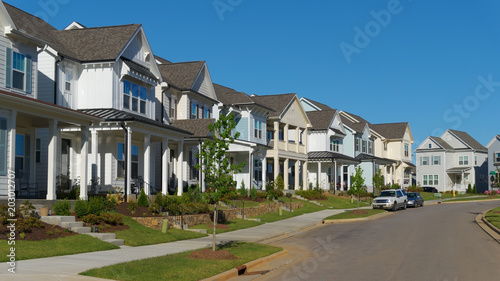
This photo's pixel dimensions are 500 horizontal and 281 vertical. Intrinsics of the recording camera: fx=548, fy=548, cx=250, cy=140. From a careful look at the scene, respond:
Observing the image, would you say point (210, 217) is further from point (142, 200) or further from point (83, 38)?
point (83, 38)

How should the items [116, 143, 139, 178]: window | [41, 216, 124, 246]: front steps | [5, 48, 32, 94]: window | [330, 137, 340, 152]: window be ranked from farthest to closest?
[330, 137, 340, 152]: window, [116, 143, 139, 178]: window, [5, 48, 32, 94]: window, [41, 216, 124, 246]: front steps

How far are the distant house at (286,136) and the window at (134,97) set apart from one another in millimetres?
19109

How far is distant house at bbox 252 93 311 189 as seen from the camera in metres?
50.6

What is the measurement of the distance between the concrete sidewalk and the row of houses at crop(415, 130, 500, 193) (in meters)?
66.3

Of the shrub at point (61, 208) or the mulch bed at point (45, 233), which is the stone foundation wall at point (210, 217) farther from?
the mulch bed at point (45, 233)

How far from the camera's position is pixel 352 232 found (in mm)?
26234

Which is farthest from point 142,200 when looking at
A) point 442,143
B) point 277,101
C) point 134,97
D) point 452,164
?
point 452,164

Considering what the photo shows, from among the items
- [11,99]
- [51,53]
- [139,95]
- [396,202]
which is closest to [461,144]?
[396,202]

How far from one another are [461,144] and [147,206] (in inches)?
2971

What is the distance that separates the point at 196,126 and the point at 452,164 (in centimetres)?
6531

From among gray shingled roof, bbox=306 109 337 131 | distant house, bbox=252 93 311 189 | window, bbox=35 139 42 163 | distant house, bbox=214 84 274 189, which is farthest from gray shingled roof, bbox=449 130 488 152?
window, bbox=35 139 42 163

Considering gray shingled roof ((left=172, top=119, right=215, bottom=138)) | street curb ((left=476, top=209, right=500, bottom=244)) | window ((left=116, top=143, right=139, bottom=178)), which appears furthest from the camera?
gray shingled roof ((left=172, top=119, right=215, bottom=138))

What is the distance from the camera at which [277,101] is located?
53.1 metres

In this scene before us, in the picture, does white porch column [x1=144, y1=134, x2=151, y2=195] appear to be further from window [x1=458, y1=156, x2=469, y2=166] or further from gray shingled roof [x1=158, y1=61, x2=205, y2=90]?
window [x1=458, y1=156, x2=469, y2=166]
